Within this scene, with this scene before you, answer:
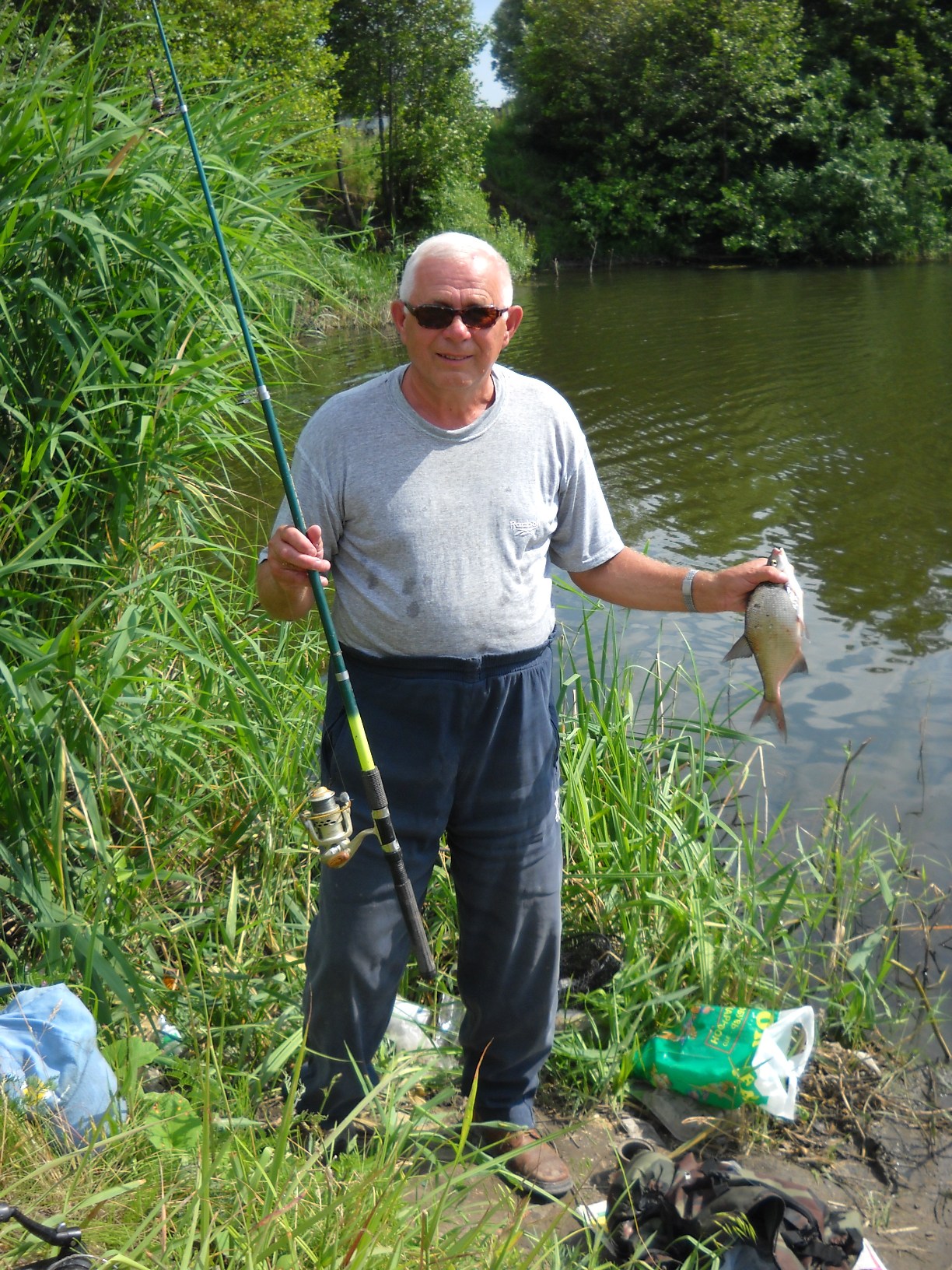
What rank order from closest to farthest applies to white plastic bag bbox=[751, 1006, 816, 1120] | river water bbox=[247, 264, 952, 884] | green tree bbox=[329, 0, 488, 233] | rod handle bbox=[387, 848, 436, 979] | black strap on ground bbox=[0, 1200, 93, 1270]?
black strap on ground bbox=[0, 1200, 93, 1270], rod handle bbox=[387, 848, 436, 979], white plastic bag bbox=[751, 1006, 816, 1120], river water bbox=[247, 264, 952, 884], green tree bbox=[329, 0, 488, 233]

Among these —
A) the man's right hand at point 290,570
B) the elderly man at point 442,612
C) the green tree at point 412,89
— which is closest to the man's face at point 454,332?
the elderly man at point 442,612

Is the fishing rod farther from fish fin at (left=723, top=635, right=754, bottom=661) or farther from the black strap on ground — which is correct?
fish fin at (left=723, top=635, right=754, bottom=661)

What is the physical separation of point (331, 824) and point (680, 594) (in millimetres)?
973

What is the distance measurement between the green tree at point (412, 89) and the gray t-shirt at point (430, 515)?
23.8 meters

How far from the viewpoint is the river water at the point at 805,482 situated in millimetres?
5391

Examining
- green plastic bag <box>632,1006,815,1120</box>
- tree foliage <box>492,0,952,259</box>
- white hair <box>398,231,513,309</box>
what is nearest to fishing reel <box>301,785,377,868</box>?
white hair <box>398,231,513,309</box>

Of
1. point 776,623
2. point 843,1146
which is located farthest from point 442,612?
point 843,1146

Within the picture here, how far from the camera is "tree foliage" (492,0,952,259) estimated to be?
28.2m

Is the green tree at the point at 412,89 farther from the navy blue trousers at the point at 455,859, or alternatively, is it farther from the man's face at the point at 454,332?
the navy blue trousers at the point at 455,859

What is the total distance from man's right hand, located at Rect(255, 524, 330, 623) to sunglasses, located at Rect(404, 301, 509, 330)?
0.48m

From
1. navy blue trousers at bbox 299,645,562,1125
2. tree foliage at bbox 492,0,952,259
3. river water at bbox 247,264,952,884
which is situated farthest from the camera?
tree foliage at bbox 492,0,952,259

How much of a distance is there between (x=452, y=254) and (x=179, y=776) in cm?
163

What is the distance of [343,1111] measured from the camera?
2.56 m

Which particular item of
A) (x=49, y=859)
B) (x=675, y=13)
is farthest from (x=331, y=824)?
(x=675, y=13)
